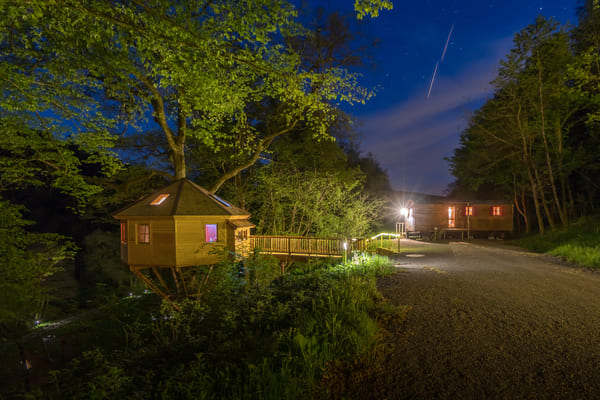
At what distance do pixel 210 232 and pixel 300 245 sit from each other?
5176mm

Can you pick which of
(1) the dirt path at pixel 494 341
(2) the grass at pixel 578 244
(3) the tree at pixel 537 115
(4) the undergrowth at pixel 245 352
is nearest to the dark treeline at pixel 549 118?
(3) the tree at pixel 537 115

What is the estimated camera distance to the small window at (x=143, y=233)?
11703 millimetres

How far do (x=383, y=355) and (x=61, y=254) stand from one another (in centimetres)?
1512

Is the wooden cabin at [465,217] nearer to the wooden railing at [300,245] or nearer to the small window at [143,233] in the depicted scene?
the wooden railing at [300,245]

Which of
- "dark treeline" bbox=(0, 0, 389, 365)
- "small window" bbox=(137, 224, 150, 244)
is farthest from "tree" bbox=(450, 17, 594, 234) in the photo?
"small window" bbox=(137, 224, 150, 244)

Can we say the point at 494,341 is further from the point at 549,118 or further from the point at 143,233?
the point at 549,118

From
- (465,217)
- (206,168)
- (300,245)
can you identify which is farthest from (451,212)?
(206,168)

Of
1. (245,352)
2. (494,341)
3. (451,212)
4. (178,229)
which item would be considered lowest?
(494,341)

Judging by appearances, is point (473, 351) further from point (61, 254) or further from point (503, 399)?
point (61, 254)

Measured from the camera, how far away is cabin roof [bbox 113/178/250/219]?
37.7 feet

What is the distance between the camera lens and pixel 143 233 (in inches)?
466

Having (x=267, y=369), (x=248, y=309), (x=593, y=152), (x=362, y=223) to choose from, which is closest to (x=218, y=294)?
(x=248, y=309)

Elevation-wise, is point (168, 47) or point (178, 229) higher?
point (168, 47)

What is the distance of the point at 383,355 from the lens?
365 centimetres
